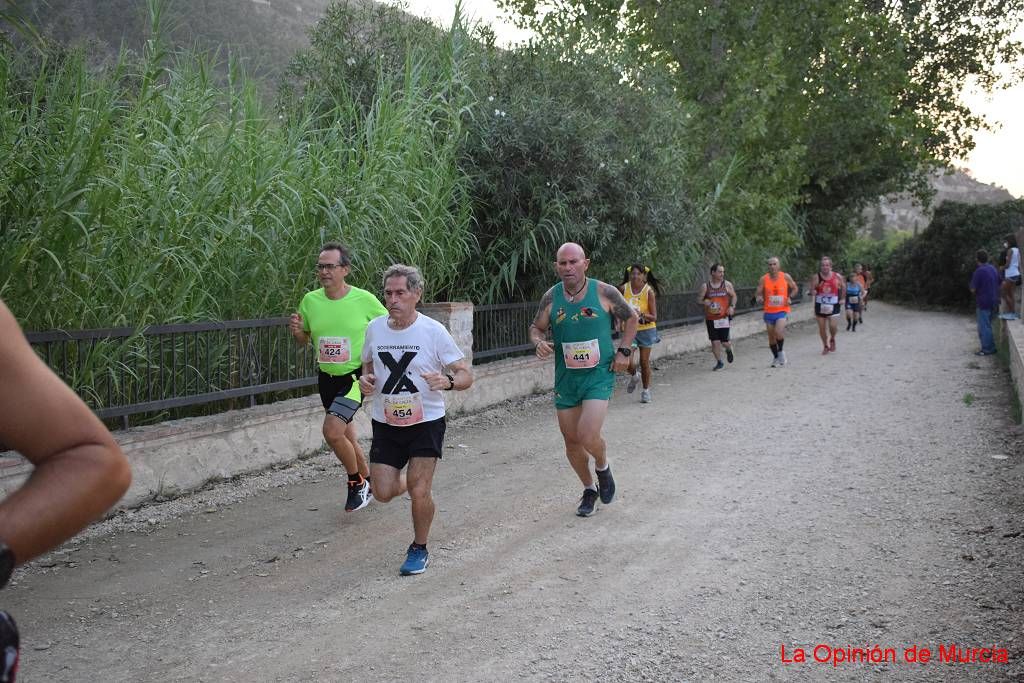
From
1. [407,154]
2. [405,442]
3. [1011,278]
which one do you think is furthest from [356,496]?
[1011,278]

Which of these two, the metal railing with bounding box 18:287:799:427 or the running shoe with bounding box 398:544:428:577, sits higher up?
the metal railing with bounding box 18:287:799:427

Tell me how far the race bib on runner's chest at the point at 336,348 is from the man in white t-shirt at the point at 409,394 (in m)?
1.13

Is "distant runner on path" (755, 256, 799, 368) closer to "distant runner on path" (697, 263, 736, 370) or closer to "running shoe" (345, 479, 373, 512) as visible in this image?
"distant runner on path" (697, 263, 736, 370)

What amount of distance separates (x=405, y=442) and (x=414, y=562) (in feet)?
2.34

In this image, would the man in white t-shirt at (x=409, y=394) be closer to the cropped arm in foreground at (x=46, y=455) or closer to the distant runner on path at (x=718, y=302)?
the cropped arm in foreground at (x=46, y=455)

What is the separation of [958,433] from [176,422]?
7699 millimetres

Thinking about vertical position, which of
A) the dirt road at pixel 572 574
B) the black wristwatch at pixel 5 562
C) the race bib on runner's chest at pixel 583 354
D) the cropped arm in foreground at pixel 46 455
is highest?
the cropped arm in foreground at pixel 46 455

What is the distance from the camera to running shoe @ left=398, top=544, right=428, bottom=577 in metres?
5.54

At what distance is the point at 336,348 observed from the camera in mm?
6949

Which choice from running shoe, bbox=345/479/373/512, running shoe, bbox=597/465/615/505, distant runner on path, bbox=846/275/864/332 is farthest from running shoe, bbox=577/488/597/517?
distant runner on path, bbox=846/275/864/332

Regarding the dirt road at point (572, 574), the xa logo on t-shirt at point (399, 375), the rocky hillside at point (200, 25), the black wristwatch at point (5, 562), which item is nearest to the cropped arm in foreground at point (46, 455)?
the black wristwatch at point (5, 562)

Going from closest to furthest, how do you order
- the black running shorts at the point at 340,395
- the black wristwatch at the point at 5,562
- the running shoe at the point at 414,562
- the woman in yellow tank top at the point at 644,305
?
the black wristwatch at the point at 5,562
the running shoe at the point at 414,562
the black running shorts at the point at 340,395
the woman in yellow tank top at the point at 644,305

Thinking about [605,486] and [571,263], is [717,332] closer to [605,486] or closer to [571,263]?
[605,486]

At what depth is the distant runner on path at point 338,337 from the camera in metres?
6.91
